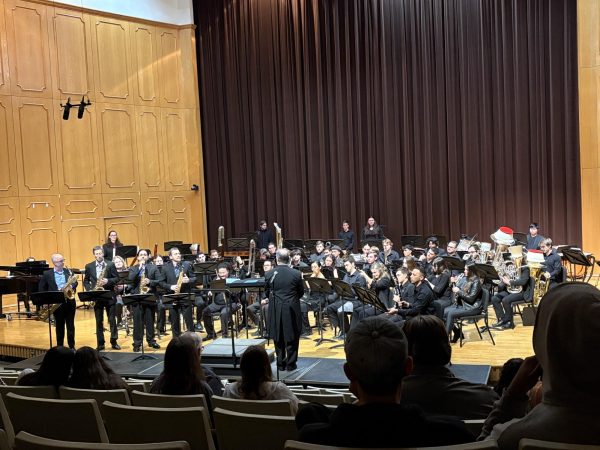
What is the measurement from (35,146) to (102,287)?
6.56 m

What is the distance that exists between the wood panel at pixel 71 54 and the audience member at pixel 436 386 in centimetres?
1547

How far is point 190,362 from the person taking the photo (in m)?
4.36

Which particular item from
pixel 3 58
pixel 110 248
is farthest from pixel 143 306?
pixel 3 58

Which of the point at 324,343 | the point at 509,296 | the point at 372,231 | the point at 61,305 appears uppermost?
the point at 372,231

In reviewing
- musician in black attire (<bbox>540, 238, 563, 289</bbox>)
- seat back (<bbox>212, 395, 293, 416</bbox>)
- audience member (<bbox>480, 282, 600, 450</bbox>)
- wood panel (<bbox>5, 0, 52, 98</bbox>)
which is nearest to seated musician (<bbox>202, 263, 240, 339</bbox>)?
musician in black attire (<bbox>540, 238, 563, 289</bbox>)

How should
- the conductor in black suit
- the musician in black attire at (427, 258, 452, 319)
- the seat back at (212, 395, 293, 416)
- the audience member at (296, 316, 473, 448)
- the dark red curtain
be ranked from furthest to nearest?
the dark red curtain → the musician in black attire at (427, 258, 452, 319) → the conductor in black suit → the seat back at (212, 395, 293, 416) → the audience member at (296, 316, 473, 448)

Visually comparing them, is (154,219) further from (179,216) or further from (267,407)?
(267,407)

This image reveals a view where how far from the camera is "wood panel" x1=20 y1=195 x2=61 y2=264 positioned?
1617 centimetres

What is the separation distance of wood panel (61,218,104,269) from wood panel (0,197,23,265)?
3.83 ft

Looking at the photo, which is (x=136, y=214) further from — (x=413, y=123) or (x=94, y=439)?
(x=94, y=439)

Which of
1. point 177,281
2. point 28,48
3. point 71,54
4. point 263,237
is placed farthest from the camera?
point 263,237

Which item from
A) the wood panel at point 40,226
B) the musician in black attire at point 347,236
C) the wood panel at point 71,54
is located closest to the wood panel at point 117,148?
the wood panel at point 71,54

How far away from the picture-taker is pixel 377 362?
2.06 metres

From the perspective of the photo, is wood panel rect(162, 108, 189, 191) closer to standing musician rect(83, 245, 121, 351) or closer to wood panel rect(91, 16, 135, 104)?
wood panel rect(91, 16, 135, 104)
